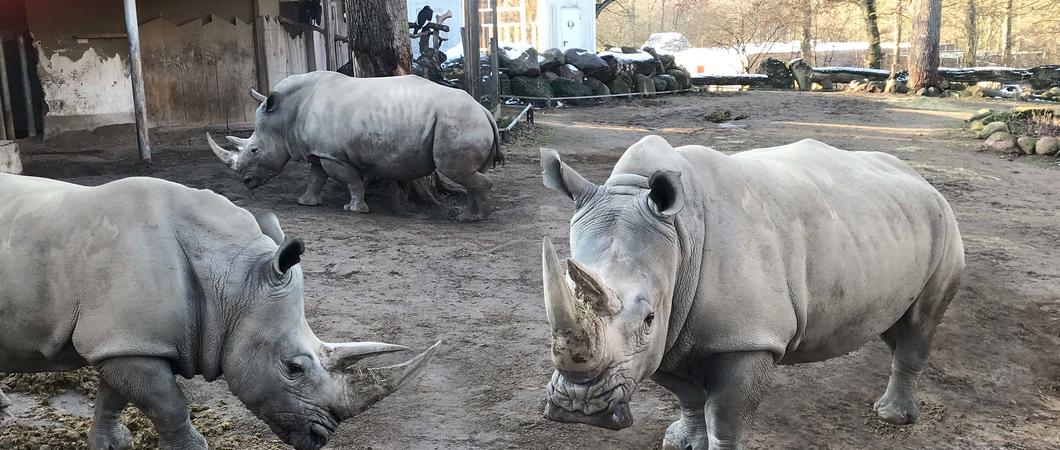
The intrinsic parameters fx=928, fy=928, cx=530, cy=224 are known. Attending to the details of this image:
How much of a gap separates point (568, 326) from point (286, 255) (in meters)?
1.54

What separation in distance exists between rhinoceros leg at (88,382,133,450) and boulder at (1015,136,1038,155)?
13163 mm

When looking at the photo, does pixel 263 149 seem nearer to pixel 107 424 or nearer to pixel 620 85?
pixel 107 424

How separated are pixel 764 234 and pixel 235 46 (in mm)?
12526

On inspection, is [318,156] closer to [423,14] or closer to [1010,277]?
[1010,277]

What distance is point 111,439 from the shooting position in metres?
4.32

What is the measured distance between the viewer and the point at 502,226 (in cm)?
924

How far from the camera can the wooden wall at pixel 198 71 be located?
44.9ft

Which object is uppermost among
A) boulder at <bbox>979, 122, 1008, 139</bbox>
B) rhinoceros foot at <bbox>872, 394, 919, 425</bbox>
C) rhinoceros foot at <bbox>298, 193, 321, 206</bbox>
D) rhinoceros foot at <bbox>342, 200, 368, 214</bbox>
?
boulder at <bbox>979, 122, 1008, 139</bbox>

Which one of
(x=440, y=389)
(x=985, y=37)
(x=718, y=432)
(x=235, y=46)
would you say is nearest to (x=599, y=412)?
(x=718, y=432)

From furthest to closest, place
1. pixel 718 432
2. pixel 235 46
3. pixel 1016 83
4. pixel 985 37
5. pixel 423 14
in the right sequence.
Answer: pixel 985 37
pixel 1016 83
pixel 423 14
pixel 235 46
pixel 718 432

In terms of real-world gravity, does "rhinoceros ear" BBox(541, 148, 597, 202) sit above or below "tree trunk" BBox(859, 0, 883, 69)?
below

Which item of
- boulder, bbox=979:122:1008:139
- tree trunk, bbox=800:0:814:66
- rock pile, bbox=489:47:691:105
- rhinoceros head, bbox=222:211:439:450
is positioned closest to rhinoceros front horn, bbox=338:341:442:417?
rhinoceros head, bbox=222:211:439:450

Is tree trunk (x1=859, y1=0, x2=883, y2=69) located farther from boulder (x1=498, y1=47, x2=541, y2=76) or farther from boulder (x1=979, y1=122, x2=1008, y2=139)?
boulder (x1=979, y1=122, x2=1008, y2=139)

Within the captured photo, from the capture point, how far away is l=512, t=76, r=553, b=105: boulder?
21142 millimetres
